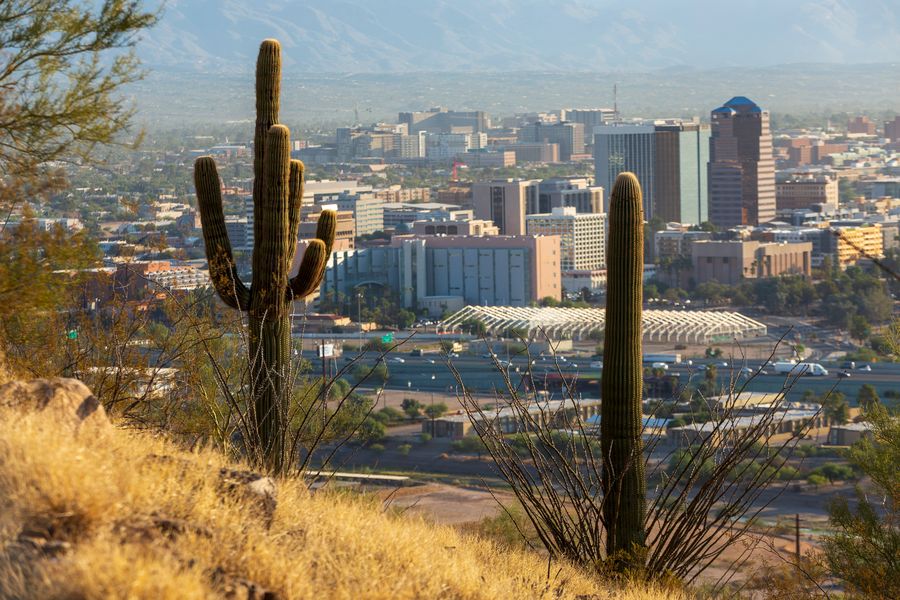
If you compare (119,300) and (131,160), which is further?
(131,160)

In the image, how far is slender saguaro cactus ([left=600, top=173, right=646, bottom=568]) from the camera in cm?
639

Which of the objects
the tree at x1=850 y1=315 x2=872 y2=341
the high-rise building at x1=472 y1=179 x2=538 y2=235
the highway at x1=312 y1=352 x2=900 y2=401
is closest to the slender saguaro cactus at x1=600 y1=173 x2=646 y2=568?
the highway at x1=312 y1=352 x2=900 y2=401

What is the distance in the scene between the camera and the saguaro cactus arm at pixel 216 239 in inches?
275

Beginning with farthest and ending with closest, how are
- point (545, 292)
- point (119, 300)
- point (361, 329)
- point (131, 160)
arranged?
point (131, 160)
point (545, 292)
point (361, 329)
point (119, 300)

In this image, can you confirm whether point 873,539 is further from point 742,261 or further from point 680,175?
point 680,175

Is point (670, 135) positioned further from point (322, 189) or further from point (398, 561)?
point (398, 561)

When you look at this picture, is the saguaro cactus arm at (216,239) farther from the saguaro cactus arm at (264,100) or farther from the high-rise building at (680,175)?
the high-rise building at (680,175)

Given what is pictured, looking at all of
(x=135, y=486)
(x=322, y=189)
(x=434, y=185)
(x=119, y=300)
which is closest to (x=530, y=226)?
(x=322, y=189)

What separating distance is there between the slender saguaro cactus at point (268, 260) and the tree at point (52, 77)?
0.64 meters

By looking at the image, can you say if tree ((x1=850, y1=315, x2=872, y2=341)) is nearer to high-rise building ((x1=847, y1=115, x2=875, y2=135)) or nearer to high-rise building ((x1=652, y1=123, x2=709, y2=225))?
high-rise building ((x1=652, y1=123, x2=709, y2=225))

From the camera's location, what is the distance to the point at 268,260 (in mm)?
6809

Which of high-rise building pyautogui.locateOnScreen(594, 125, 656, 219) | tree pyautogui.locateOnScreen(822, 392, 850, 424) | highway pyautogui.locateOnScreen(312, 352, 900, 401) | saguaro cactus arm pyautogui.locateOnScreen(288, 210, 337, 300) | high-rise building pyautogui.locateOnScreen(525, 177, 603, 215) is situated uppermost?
high-rise building pyautogui.locateOnScreen(594, 125, 656, 219)

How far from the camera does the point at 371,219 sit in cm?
8081

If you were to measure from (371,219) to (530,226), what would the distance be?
35.0 ft
